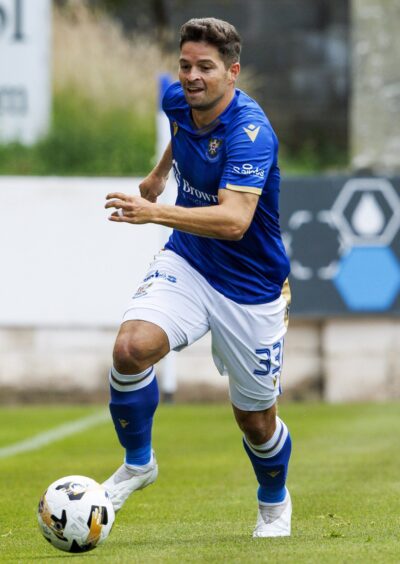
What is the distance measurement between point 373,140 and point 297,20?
212 inches

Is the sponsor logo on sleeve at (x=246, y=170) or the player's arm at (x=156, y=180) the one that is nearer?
the sponsor logo on sleeve at (x=246, y=170)

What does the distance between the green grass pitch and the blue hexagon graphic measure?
0.99 meters

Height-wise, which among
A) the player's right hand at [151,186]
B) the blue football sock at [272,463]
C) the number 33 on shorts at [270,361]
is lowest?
the blue football sock at [272,463]

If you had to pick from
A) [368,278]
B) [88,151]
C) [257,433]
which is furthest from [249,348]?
[88,151]

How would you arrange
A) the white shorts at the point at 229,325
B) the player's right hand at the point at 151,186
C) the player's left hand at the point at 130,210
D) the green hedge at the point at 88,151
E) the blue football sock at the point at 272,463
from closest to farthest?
1. the player's left hand at the point at 130,210
2. the white shorts at the point at 229,325
3. the blue football sock at the point at 272,463
4. the player's right hand at the point at 151,186
5. the green hedge at the point at 88,151

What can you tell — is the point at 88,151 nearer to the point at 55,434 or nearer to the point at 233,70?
the point at 55,434

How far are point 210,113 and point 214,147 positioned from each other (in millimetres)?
146

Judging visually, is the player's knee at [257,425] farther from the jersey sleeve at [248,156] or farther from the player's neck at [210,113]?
the player's neck at [210,113]

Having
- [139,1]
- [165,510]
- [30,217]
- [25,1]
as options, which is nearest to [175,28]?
[139,1]

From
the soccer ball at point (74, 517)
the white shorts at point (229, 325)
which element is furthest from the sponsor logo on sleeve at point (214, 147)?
the soccer ball at point (74, 517)

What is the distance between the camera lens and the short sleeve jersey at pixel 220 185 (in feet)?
21.7

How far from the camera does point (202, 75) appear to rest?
21.6 feet

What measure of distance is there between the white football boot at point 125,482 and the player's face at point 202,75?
157 centimetres

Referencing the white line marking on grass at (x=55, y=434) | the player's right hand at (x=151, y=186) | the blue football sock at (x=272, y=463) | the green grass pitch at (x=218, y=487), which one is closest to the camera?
the green grass pitch at (x=218, y=487)
